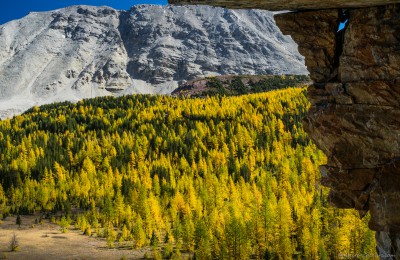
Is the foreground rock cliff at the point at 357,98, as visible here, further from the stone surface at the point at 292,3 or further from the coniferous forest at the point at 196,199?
the coniferous forest at the point at 196,199

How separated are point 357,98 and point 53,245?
88.5 m

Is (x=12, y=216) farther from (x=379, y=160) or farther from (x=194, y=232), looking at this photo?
(x=379, y=160)

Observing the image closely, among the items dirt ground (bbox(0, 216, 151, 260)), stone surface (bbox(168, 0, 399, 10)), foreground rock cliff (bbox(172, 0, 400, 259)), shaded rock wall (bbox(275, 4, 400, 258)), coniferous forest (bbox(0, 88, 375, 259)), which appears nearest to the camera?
stone surface (bbox(168, 0, 399, 10))

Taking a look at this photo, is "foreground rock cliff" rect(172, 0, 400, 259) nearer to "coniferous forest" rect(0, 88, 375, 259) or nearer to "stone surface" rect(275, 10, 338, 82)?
"stone surface" rect(275, 10, 338, 82)

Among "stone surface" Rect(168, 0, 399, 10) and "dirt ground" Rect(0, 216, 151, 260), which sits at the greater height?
"stone surface" Rect(168, 0, 399, 10)

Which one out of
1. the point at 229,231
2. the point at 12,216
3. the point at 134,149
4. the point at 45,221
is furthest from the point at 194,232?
the point at 134,149

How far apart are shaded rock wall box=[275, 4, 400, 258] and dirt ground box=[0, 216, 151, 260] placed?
71.1 meters

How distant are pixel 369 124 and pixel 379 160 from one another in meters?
1.77

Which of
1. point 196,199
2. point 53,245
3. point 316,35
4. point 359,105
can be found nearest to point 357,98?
point 359,105

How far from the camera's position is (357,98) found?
19.3 meters

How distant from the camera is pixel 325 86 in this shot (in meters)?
20.7

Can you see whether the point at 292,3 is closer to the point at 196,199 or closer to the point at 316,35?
the point at 316,35

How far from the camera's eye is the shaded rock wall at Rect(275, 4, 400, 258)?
17875 mm

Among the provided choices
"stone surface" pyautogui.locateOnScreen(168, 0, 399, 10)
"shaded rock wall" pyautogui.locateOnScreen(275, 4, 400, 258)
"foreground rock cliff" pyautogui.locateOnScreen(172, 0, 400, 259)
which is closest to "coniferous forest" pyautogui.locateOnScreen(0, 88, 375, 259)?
"shaded rock wall" pyautogui.locateOnScreen(275, 4, 400, 258)
